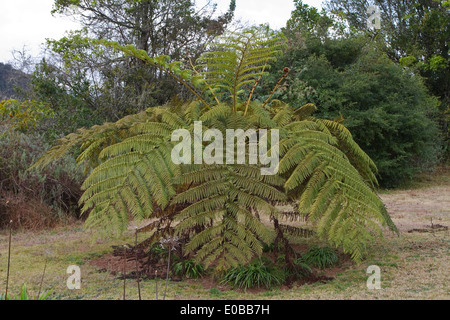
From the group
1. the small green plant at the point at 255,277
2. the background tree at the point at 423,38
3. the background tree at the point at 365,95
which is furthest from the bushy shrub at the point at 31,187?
the background tree at the point at 423,38

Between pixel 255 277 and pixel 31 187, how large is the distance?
4.37 meters

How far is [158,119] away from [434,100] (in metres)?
15.0

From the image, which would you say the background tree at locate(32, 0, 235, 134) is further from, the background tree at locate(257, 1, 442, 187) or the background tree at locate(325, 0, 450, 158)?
the background tree at locate(325, 0, 450, 158)

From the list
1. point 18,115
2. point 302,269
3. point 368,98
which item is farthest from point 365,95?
point 302,269

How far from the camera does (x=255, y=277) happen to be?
3312 mm

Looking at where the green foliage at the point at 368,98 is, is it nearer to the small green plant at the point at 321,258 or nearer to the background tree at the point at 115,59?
the background tree at the point at 115,59

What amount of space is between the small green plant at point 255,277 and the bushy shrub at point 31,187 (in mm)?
3629

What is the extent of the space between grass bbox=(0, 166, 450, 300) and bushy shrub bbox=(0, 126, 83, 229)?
786 millimetres

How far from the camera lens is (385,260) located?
370 cm

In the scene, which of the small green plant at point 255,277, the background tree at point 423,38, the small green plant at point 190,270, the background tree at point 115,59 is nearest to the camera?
the small green plant at point 255,277

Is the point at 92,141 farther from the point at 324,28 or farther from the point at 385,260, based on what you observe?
the point at 324,28

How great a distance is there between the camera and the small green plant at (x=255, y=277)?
3.27m

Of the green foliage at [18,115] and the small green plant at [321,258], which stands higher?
the green foliage at [18,115]

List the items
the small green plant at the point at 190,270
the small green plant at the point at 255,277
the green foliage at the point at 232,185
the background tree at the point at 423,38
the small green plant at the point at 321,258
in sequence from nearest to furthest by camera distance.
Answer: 1. the green foliage at the point at 232,185
2. the small green plant at the point at 255,277
3. the small green plant at the point at 190,270
4. the small green plant at the point at 321,258
5. the background tree at the point at 423,38
